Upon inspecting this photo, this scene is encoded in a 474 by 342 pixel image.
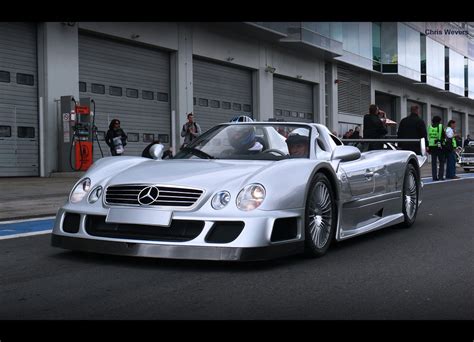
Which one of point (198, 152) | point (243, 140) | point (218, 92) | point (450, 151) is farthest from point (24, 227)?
point (218, 92)

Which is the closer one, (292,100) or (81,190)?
(81,190)

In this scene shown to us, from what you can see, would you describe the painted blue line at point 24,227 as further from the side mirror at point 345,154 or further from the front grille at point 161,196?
the side mirror at point 345,154

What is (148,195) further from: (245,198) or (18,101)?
(18,101)

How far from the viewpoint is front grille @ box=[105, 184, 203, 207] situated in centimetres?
469

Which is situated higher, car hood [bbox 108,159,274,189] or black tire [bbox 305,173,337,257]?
car hood [bbox 108,159,274,189]

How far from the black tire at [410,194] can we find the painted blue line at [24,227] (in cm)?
405

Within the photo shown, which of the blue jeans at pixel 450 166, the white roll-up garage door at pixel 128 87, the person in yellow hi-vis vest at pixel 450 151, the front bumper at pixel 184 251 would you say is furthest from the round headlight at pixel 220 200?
the blue jeans at pixel 450 166

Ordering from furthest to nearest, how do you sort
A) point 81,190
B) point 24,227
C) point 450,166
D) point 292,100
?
point 292,100
point 450,166
point 24,227
point 81,190

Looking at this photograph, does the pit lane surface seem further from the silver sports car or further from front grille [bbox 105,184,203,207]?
front grille [bbox 105,184,203,207]

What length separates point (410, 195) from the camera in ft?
24.8

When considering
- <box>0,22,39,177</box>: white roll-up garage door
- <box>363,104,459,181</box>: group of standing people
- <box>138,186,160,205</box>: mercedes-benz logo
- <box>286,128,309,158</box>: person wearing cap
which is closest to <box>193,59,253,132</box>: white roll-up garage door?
<box>0,22,39,177</box>: white roll-up garage door

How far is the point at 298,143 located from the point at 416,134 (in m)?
9.07

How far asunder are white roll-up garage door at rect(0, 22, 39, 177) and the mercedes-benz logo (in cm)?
1271

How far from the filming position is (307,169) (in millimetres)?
5180
